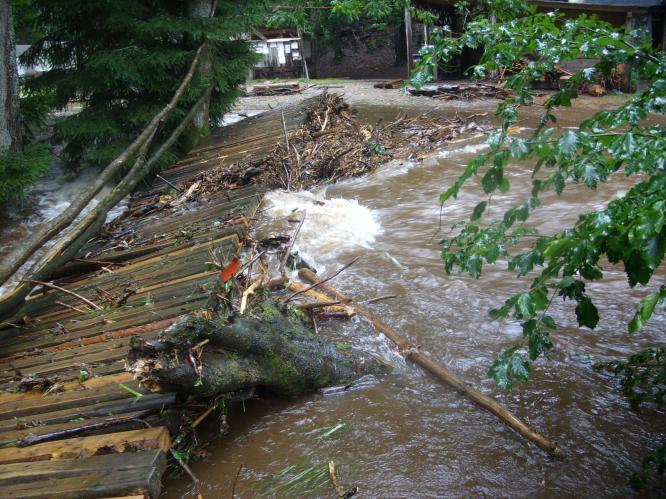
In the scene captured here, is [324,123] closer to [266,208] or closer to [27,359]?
[266,208]

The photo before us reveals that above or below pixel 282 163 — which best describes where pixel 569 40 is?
above

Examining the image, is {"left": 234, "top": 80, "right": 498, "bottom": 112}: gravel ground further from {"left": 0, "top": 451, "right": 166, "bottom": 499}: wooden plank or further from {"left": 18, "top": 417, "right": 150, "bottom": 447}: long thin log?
{"left": 0, "top": 451, "right": 166, "bottom": 499}: wooden plank

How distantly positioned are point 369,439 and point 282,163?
6.45m

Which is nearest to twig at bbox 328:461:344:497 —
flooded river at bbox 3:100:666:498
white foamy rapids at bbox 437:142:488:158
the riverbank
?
flooded river at bbox 3:100:666:498

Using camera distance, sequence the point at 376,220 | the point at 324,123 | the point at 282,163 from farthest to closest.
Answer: the point at 324,123 → the point at 282,163 → the point at 376,220

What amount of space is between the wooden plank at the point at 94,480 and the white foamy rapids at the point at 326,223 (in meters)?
3.94

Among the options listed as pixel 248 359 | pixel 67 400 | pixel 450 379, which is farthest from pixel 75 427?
pixel 450 379

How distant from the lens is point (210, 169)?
8.39 metres

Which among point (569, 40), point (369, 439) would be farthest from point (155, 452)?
point (569, 40)

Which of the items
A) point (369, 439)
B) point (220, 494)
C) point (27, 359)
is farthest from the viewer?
point (27, 359)

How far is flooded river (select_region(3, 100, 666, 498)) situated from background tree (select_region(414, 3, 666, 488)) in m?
0.69

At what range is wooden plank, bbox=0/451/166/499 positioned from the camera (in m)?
2.68

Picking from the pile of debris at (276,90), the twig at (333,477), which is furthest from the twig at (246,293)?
the pile of debris at (276,90)

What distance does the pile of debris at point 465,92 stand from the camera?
53.4 feet
